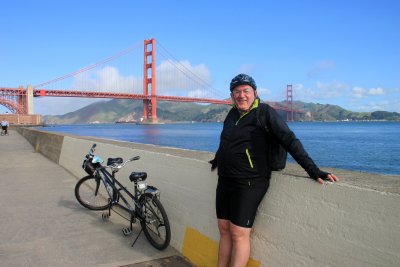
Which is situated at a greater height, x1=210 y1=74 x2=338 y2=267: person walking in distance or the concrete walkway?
x1=210 y1=74 x2=338 y2=267: person walking in distance

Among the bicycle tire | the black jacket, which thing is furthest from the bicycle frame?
Result: the black jacket

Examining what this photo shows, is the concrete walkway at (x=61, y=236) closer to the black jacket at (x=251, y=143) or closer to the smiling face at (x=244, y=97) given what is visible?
the black jacket at (x=251, y=143)

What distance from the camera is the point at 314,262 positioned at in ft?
8.23

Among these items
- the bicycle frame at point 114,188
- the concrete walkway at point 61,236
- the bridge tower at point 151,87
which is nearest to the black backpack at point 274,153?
the concrete walkway at point 61,236

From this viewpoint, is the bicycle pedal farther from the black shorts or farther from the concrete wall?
the black shorts

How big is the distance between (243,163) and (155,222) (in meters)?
1.83

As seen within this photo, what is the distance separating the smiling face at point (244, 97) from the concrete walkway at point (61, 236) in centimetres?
176

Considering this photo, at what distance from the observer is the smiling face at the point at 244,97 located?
9.05ft

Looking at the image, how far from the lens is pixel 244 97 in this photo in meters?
2.77

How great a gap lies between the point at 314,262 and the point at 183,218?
1.80m

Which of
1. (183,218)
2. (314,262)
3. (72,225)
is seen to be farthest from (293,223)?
(72,225)

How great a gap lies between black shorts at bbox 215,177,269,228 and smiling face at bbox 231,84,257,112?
1.69 feet

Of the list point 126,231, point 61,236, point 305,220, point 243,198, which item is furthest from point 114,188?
point 305,220

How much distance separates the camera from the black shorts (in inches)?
106
